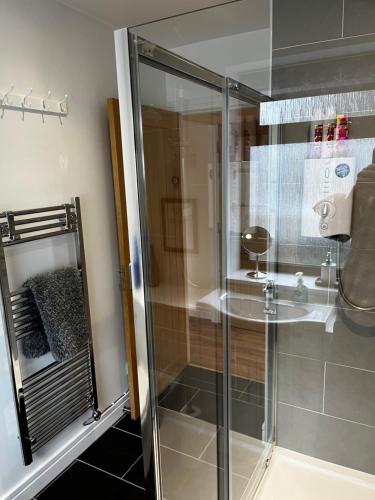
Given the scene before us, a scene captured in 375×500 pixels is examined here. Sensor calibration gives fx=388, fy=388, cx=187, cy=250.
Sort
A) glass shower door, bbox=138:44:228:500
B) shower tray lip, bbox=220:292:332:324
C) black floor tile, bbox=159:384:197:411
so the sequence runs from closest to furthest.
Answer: glass shower door, bbox=138:44:228:500 → black floor tile, bbox=159:384:197:411 → shower tray lip, bbox=220:292:332:324

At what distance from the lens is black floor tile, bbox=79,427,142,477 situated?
218cm

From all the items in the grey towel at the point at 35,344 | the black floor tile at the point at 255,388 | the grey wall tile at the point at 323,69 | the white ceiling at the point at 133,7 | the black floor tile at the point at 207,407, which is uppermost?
the white ceiling at the point at 133,7

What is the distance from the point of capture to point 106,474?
2.13 metres

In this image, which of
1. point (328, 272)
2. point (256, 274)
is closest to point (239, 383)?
point (256, 274)

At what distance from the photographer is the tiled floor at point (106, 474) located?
6.59 feet

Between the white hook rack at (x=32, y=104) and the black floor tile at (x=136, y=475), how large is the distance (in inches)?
75.7

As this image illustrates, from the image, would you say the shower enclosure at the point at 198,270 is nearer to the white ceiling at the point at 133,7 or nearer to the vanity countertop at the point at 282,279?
the vanity countertop at the point at 282,279

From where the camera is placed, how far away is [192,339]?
74.4 inches

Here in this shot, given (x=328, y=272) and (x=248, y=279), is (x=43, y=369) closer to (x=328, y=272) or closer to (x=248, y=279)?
(x=248, y=279)

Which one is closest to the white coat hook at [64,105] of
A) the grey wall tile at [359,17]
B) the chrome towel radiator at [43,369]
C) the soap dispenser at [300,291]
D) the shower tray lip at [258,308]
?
the chrome towel radiator at [43,369]

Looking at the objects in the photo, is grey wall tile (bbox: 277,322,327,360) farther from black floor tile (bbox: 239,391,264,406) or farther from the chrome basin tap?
black floor tile (bbox: 239,391,264,406)

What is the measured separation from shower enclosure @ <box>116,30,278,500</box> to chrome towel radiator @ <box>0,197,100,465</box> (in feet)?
2.29

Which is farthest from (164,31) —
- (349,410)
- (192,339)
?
(349,410)

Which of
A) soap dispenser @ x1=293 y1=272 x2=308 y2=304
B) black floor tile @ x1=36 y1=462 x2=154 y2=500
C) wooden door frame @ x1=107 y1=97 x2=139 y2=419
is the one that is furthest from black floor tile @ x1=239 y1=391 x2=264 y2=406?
wooden door frame @ x1=107 y1=97 x2=139 y2=419
